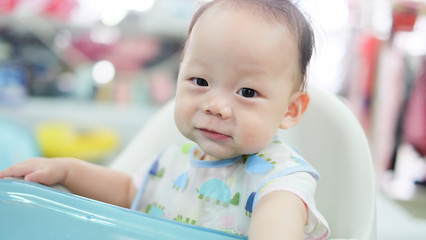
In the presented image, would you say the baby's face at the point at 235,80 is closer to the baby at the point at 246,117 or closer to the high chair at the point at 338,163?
the baby at the point at 246,117

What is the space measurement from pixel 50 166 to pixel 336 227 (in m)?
0.41

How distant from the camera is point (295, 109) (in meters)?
0.61

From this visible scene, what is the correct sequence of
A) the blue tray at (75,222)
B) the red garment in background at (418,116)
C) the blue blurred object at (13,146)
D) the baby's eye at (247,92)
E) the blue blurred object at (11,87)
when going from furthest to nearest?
the blue blurred object at (11,87) → the red garment in background at (418,116) → the blue blurred object at (13,146) → the baby's eye at (247,92) → the blue tray at (75,222)

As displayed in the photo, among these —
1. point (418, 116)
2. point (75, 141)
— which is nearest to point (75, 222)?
point (75, 141)

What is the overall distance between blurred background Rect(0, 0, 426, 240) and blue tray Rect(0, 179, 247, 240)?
1483 mm

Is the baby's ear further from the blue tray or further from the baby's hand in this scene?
the baby's hand

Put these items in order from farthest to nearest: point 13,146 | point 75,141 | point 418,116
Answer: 1. point 75,141
2. point 418,116
3. point 13,146

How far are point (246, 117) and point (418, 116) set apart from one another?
1579 mm

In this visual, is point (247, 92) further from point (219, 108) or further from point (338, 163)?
point (338, 163)

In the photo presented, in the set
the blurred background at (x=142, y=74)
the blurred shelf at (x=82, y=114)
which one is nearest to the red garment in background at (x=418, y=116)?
the blurred background at (x=142, y=74)

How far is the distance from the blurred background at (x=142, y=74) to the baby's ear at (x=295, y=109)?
1.30m

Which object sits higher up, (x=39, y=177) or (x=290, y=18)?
(x=290, y=18)

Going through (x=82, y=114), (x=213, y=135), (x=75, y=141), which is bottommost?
(x=75, y=141)

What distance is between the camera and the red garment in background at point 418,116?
72.2 inches
